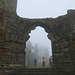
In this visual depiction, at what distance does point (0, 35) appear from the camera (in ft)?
27.2

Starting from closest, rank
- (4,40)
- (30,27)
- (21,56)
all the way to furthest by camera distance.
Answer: (4,40) → (21,56) → (30,27)

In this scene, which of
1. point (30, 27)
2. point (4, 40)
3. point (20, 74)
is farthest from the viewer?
Answer: point (30, 27)

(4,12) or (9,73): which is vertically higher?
(4,12)

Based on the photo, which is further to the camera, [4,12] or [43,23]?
[43,23]

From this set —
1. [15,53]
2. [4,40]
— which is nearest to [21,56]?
[15,53]

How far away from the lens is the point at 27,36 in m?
9.84

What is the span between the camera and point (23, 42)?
31.2 feet

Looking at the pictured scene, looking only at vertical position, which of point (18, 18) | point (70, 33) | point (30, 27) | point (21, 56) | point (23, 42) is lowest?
point (21, 56)

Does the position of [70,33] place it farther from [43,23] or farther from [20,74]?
[20,74]

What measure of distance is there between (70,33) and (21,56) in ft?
14.6

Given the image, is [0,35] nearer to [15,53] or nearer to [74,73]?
[15,53]

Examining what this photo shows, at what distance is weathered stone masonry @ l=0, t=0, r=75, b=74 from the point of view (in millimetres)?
8258

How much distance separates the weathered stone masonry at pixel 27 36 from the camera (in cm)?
826

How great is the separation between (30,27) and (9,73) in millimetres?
4408
